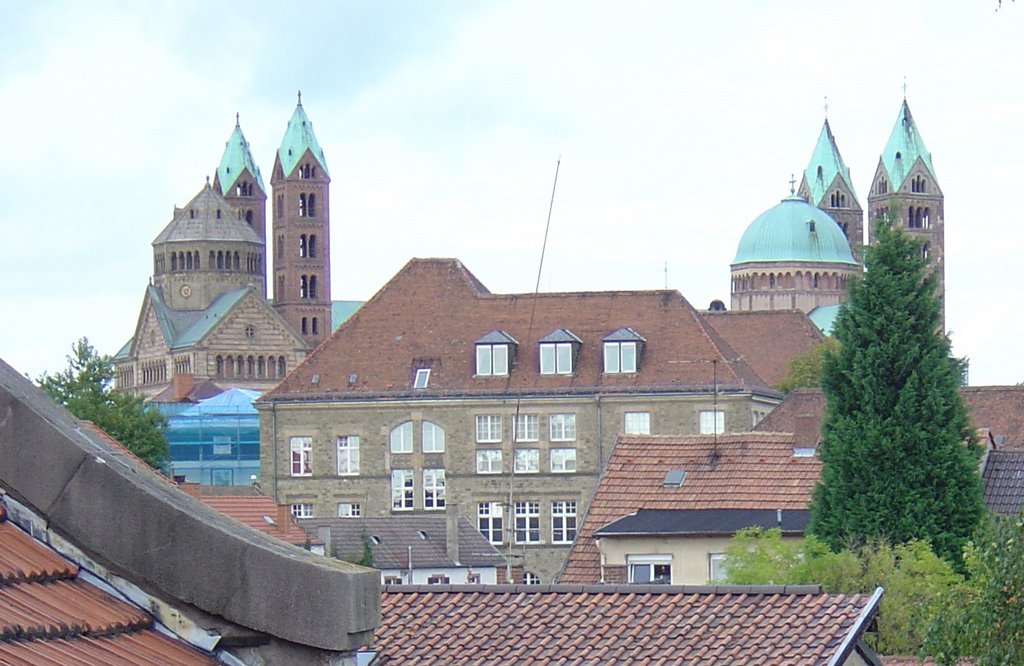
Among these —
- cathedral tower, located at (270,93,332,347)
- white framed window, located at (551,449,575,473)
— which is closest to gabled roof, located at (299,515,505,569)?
white framed window, located at (551,449,575,473)

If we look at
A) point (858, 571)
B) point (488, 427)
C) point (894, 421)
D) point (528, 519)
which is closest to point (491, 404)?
point (488, 427)

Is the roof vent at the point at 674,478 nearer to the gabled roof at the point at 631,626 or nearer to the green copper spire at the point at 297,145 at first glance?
the gabled roof at the point at 631,626

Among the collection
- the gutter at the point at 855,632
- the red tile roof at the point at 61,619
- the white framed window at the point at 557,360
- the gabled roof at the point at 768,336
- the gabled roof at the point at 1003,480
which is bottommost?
the gutter at the point at 855,632

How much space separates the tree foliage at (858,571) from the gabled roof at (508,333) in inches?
2135

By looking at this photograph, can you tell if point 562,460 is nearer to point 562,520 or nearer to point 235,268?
point 562,520

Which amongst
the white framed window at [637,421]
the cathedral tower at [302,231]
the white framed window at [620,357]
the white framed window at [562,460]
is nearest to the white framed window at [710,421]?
the white framed window at [637,421]

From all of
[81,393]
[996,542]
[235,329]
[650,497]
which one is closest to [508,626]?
[996,542]

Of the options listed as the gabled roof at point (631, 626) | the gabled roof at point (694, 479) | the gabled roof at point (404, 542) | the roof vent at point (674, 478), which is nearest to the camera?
the gabled roof at point (631, 626)

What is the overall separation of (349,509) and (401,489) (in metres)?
1.98

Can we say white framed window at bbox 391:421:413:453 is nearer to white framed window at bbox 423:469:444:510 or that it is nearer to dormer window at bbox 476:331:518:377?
white framed window at bbox 423:469:444:510

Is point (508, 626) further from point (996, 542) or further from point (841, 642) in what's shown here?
point (996, 542)

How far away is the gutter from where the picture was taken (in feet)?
31.7

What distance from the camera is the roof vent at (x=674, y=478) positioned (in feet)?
136

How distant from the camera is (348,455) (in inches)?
3585
